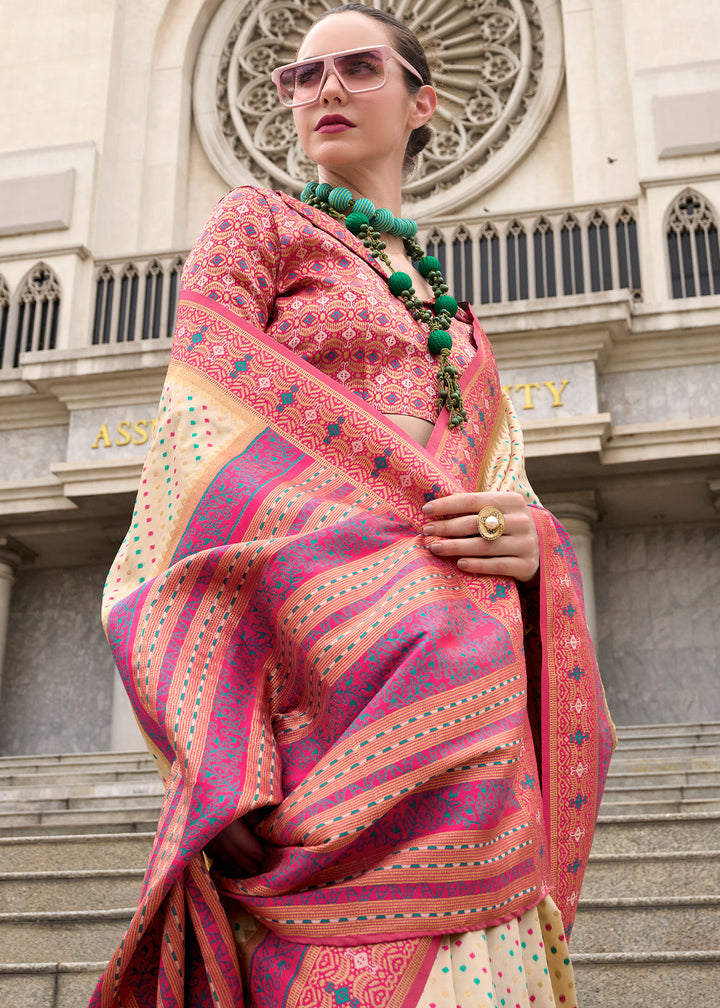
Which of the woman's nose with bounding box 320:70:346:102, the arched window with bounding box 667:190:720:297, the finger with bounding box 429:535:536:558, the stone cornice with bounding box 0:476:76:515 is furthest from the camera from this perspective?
the arched window with bounding box 667:190:720:297

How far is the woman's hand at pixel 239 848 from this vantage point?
1495mm

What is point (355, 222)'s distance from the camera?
2.15m

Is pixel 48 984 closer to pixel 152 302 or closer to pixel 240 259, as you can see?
pixel 240 259

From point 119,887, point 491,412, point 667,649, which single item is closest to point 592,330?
point 667,649

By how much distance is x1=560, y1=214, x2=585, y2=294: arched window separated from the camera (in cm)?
1205

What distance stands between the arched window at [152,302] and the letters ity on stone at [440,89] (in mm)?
2082

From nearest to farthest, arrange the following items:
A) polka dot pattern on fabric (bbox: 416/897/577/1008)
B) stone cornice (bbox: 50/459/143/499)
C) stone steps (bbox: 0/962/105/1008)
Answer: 1. polka dot pattern on fabric (bbox: 416/897/577/1008)
2. stone steps (bbox: 0/962/105/1008)
3. stone cornice (bbox: 50/459/143/499)

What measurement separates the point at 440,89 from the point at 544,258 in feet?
12.7

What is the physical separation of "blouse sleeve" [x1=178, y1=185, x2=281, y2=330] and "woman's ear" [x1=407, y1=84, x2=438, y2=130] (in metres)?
0.50

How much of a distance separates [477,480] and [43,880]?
10.4ft

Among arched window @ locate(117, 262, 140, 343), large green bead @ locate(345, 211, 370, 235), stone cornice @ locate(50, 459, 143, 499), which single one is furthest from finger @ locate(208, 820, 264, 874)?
arched window @ locate(117, 262, 140, 343)

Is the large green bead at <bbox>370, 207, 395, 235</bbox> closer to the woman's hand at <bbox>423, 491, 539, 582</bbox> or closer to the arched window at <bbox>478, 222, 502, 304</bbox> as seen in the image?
the woman's hand at <bbox>423, 491, 539, 582</bbox>

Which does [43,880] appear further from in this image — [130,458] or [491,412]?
[130,458]

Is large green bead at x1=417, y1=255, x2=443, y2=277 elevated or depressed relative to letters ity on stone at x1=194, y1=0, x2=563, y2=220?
depressed
